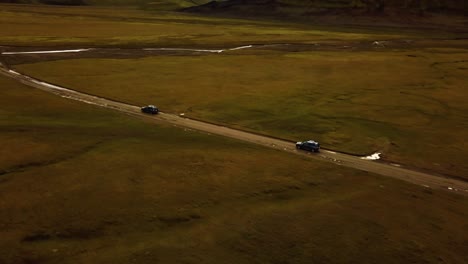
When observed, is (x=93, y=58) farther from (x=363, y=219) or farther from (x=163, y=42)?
(x=363, y=219)

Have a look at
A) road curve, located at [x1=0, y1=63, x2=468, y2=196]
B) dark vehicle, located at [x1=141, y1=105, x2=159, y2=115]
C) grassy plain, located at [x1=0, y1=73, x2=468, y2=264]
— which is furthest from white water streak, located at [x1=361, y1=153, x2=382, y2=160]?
dark vehicle, located at [x1=141, y1=105, x2=159, y2=115]

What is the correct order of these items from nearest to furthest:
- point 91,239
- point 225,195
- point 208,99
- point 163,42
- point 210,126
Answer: point 91,239
point 225,195
point 210,126
point 208,99
point 163,42

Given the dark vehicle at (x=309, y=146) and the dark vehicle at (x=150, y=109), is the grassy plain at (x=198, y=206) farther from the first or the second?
the dark vehicle at (x=150, y=109)

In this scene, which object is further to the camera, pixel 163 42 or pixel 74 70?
pixel 163 42

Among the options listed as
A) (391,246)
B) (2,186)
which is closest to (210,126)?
(2,186)

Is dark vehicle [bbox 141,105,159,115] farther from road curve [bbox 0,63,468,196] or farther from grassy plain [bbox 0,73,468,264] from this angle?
grassy plain [bbox 0,73,468,264]

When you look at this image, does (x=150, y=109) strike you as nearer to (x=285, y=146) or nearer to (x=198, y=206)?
(x=285, y=146)
